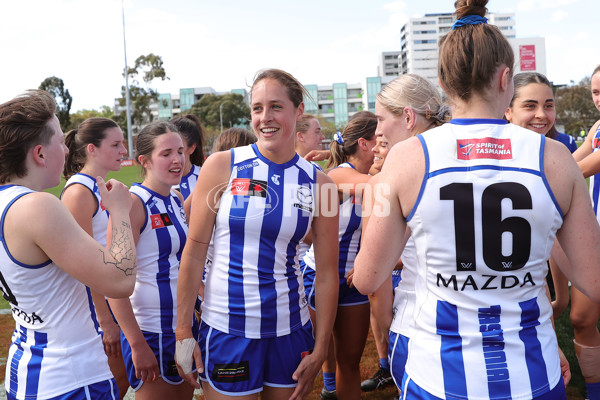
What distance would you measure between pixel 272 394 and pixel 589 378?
2.49 meters

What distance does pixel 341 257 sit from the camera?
11.9 feet

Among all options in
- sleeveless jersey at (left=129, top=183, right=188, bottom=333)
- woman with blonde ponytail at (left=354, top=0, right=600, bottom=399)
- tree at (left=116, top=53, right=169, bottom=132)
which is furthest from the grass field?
tree at (left=116, top=53, right=169, bottom=132)

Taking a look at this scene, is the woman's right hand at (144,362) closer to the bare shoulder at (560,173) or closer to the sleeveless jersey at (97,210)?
the sleeveless jersey at (97,210)

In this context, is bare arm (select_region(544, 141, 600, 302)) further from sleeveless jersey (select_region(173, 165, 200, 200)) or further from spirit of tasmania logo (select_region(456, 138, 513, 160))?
sleeveless jersey (select_region(173, 165, 200, 200))

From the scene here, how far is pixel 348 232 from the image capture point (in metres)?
3.61

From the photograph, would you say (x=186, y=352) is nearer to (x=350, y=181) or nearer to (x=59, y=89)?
(x=350, y=181)

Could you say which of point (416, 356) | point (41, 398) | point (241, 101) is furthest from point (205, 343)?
point (241, 101)

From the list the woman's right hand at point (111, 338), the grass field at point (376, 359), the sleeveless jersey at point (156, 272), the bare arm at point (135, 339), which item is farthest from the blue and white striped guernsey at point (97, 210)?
the bare arm at point (135, 339)

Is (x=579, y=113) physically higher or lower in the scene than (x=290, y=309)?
higher

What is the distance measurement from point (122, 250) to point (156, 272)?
1.04 m

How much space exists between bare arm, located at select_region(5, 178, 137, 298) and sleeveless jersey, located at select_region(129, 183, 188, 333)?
103 centimetres

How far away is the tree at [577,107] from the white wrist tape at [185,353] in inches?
2600

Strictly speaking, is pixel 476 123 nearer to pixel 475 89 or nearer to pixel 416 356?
pixel 475 89

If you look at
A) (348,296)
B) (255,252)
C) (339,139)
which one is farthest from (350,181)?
(255,252)
